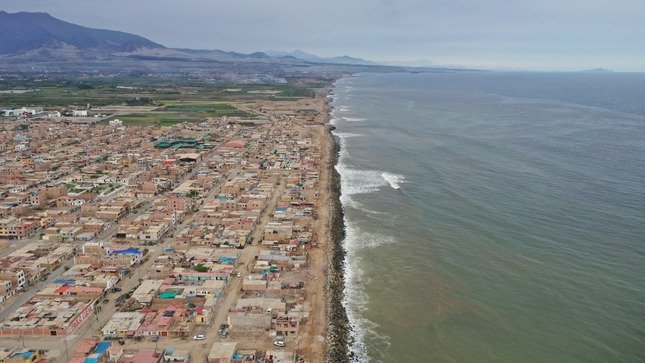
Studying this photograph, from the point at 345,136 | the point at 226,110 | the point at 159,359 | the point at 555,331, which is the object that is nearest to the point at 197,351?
the point at 159,359

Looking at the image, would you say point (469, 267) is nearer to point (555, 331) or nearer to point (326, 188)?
point (555, 331)

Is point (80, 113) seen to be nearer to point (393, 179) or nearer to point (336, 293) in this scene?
point (393, 179)

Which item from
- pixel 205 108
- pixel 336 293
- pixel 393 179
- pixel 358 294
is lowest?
pixel 358 294

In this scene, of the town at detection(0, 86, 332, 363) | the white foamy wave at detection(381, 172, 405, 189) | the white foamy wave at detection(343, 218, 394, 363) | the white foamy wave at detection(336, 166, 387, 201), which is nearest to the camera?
the town at detection(0, 86, 332, 363)

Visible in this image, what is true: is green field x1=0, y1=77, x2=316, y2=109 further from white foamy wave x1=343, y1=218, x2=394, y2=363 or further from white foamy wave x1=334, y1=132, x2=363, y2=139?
white foamy wave x1=343, y1=218, x2=394, y2=363

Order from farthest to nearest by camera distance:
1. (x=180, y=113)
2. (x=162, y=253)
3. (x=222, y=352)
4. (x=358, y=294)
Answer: (x=180, y=113), (x=162, y=253), (x=358, y=294), (x=222, y=352)

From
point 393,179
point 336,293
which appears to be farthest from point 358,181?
point 336,293

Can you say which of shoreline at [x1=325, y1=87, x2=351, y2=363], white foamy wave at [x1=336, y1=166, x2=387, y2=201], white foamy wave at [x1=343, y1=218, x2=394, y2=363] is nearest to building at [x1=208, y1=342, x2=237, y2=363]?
shoreline at [x1=325, y1=87, x2=351, y2=363]
